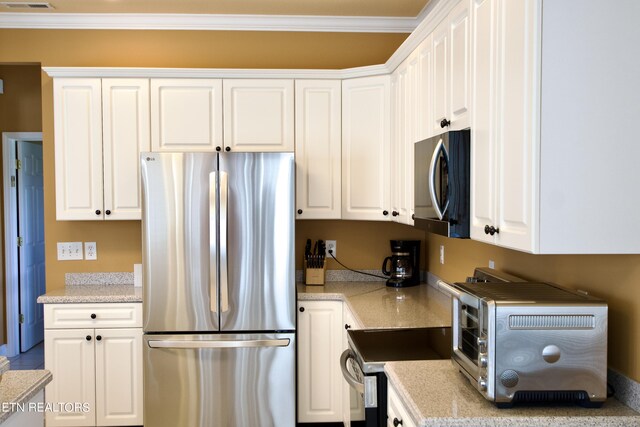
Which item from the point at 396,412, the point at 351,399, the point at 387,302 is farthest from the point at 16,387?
the point at 387,302

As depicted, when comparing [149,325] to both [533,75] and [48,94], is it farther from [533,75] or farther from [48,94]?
[533,75]

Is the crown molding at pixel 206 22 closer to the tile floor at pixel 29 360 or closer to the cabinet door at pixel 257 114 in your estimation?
the cabinet door at pixel 257 114

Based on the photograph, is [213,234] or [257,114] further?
[257,114]

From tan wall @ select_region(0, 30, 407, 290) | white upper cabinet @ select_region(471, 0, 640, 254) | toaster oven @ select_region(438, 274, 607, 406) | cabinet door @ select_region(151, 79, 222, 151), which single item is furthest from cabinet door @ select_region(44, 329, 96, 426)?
white upper cabinet @ select_region(471, 0, 640, 254)

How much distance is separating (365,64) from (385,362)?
252cm

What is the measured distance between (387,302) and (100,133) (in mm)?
2154

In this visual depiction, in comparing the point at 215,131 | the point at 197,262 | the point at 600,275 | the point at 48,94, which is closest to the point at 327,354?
the point at 197,262

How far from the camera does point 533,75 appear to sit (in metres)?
1.46

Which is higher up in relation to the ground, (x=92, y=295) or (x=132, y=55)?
(x=132, y=55)

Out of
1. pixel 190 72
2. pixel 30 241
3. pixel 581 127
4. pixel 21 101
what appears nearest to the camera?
pixel 581 127

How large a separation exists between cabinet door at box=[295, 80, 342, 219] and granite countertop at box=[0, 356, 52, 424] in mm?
2140

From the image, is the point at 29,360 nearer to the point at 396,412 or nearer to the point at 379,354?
the point at 379,354

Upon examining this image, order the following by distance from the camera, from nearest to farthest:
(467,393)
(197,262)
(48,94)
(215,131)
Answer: (467,393), (197,262), (215,131), (48,94)

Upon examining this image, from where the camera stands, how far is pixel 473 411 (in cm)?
150
